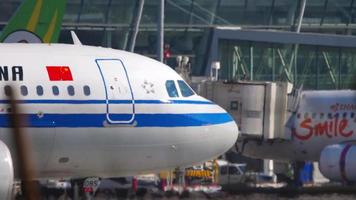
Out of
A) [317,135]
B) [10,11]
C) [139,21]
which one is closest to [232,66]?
[139,21]

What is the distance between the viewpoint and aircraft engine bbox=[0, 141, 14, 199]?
1552 cm

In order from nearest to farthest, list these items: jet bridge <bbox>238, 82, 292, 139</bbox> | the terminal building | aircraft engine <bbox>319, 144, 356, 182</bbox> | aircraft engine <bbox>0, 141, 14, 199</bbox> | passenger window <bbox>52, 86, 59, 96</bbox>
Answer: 1. aircraft engine <bbox>0, 141, 14, 199</bbox>
2. passenger window <bbox>52, 86, 59, 96</bbox>
3. aircraft engine <bbox>319, 144, 356, 182</bbox>
4. jet bridge <bbox>238, 82, 292, 139</bbox>
5. the terminal building

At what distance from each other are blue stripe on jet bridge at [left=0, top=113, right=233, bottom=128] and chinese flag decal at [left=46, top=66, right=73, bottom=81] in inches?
26.2

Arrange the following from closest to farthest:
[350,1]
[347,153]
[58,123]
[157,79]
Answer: [58,123] → [157,79] → [347,153] → [350,1]

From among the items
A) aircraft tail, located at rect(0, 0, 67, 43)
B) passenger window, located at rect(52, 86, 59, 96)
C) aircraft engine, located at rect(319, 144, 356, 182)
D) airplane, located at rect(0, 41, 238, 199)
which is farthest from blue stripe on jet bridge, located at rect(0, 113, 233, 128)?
aircraft engine, located at rect(319, 144, 356, 182)

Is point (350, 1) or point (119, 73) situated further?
point (350, 1)

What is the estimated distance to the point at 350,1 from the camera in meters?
66.8

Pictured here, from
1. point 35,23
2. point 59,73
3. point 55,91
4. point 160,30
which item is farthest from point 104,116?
point 160,30

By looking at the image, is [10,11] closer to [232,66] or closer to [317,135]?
[232,66]

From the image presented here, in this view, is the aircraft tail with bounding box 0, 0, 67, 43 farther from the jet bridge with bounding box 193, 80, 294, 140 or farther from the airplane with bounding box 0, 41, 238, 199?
the jet bridge with bounding box 193, 80, 294, 140

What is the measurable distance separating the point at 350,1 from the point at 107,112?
48.6 m

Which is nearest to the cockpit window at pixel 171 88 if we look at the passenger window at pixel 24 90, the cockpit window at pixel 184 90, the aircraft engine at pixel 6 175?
the cockpit window at pixel 184 90

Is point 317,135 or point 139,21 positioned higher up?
point 139,21

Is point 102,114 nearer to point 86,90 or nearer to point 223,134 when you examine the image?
point 86,90
